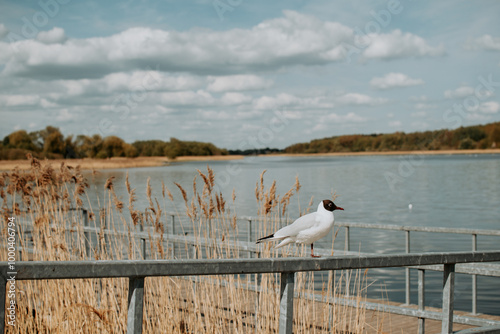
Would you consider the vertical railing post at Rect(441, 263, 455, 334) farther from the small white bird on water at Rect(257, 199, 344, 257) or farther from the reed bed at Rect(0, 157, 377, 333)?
the reed bed at Rect(0, 157, 377, 333)

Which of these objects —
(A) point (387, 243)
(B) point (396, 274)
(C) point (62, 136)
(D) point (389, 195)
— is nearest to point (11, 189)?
(B) point (396, 274)

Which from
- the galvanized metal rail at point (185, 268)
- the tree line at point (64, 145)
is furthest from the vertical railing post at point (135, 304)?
the tree line at point (64, 145)

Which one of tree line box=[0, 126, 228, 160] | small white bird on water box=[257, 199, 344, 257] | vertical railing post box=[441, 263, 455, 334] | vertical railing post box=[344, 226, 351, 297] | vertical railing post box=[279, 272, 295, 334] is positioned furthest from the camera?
tree line box=[0, 126, 228, 160]

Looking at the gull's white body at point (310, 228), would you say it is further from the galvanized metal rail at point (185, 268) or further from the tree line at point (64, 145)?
the tree line at point (64, 145)

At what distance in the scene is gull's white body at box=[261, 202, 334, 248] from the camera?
9.68 ft

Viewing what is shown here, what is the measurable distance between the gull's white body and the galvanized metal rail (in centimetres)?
58

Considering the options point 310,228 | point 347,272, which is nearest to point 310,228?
point 310,228

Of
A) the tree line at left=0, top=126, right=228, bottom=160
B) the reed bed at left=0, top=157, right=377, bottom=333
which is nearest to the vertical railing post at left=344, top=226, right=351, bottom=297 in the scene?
the reed bed at left=0, top=157, right=377, bottom=333

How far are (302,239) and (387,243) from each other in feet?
47.2

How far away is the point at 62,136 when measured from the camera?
281ft

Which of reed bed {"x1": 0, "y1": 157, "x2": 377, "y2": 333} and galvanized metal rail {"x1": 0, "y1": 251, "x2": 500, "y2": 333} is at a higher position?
galvanized metal rail {"x1": 0, "y1": 251, "x2": 500, "y2": 333}

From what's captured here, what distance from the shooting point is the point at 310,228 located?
9.77 feet

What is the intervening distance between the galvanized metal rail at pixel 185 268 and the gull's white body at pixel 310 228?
582 millimetres

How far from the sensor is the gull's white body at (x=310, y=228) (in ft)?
9.68
